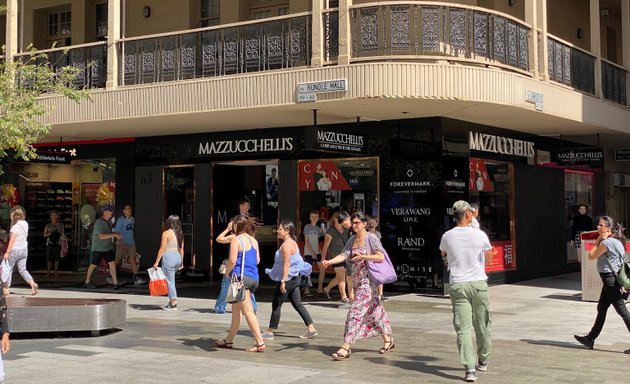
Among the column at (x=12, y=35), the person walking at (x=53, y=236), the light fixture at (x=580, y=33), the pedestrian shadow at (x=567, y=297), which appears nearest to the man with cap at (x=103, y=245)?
the person walking at (x=53, y=236)

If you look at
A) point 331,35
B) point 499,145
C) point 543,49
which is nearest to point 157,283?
point 331,35

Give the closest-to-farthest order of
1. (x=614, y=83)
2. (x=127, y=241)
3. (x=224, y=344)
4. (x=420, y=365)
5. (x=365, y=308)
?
(x=420, y=365) < (x=365, y=308) < (x=224, y=344) < (x=127, y=241) < (x=614, y=83)

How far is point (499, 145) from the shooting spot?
16781 millimetres

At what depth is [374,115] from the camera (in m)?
15.0

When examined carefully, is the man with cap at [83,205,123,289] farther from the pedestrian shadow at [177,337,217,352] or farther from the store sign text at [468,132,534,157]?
the store sign text at [468,132,534,157]

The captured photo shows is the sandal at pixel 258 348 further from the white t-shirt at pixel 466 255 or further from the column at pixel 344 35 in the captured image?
the column at pixel 344 35

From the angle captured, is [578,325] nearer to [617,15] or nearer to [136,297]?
[136,297]

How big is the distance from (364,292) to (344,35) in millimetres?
5808

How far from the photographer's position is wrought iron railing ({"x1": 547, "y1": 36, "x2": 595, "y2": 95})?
16016mm

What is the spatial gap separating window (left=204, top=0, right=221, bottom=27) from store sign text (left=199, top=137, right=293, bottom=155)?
9.20 ft

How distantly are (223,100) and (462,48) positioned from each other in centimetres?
438

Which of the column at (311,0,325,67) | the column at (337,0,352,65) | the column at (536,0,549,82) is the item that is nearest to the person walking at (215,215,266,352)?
the column at (337,0,352,65)

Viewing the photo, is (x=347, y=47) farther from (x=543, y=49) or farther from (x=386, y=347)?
(x=386, y=347)

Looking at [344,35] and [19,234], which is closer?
[344,35]
